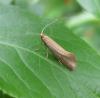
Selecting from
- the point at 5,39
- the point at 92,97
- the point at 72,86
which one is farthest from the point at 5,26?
the point at 92,97

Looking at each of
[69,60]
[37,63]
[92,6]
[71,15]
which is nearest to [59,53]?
[69,60]

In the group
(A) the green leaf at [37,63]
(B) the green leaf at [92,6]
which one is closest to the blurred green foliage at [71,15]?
(B) the green leaf at [92,6]

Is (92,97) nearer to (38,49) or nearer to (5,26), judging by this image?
(38,49)

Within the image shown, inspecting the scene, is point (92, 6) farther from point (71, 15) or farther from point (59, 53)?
point (71, 15)

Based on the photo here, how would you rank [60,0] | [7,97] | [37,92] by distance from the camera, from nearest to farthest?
1. [37,92]
2. [7,97]
3. [60,0]

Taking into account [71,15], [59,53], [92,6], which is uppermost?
[92,6]

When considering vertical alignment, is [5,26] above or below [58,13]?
above

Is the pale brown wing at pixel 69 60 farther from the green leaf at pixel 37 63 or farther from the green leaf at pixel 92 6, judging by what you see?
the green leaf at pixel 92 6

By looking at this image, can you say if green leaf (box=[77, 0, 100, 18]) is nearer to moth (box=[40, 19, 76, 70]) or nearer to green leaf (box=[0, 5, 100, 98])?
green leaf (box=[0, 5, 100, 98])
